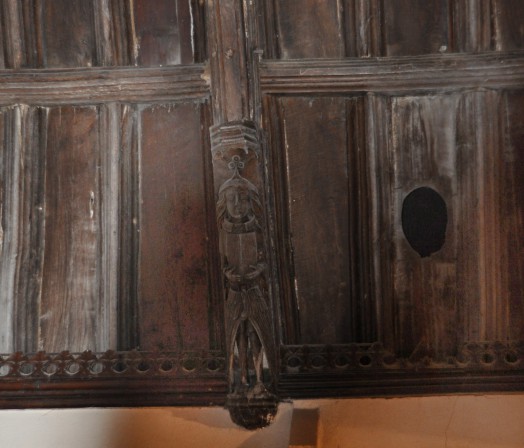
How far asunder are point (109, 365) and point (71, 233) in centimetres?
83

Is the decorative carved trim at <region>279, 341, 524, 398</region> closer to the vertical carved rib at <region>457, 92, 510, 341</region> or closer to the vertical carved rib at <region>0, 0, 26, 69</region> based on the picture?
the vertical carved rib at <region>457, 92, 510, 341</region>

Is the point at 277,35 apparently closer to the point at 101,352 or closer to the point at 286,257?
the point at 286,257

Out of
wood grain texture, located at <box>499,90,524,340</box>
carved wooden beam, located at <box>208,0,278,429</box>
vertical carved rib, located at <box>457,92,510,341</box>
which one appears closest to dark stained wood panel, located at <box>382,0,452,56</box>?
vertical carved rib, located at <box>457,92,510,341</box>

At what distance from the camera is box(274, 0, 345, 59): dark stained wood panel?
523 cm

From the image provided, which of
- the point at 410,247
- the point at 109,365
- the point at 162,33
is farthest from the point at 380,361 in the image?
the point at 162,33

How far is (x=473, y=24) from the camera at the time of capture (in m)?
5.17

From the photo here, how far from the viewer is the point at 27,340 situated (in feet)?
17.4

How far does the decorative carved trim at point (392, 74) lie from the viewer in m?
5.16

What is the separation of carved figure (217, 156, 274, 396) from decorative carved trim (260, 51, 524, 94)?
0.59 meters

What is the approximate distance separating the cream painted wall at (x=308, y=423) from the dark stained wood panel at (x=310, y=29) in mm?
2059

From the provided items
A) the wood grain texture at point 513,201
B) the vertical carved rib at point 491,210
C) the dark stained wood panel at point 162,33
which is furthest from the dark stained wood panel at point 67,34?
the wood grain texture at point 513,201

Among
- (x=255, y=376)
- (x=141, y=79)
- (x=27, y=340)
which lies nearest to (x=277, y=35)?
(x=141, y=79)

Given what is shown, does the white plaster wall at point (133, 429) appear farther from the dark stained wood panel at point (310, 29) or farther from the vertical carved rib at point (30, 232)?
the dark stained wood panel at point (310, 29)

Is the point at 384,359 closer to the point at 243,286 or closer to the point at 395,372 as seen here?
the point at 395,372
